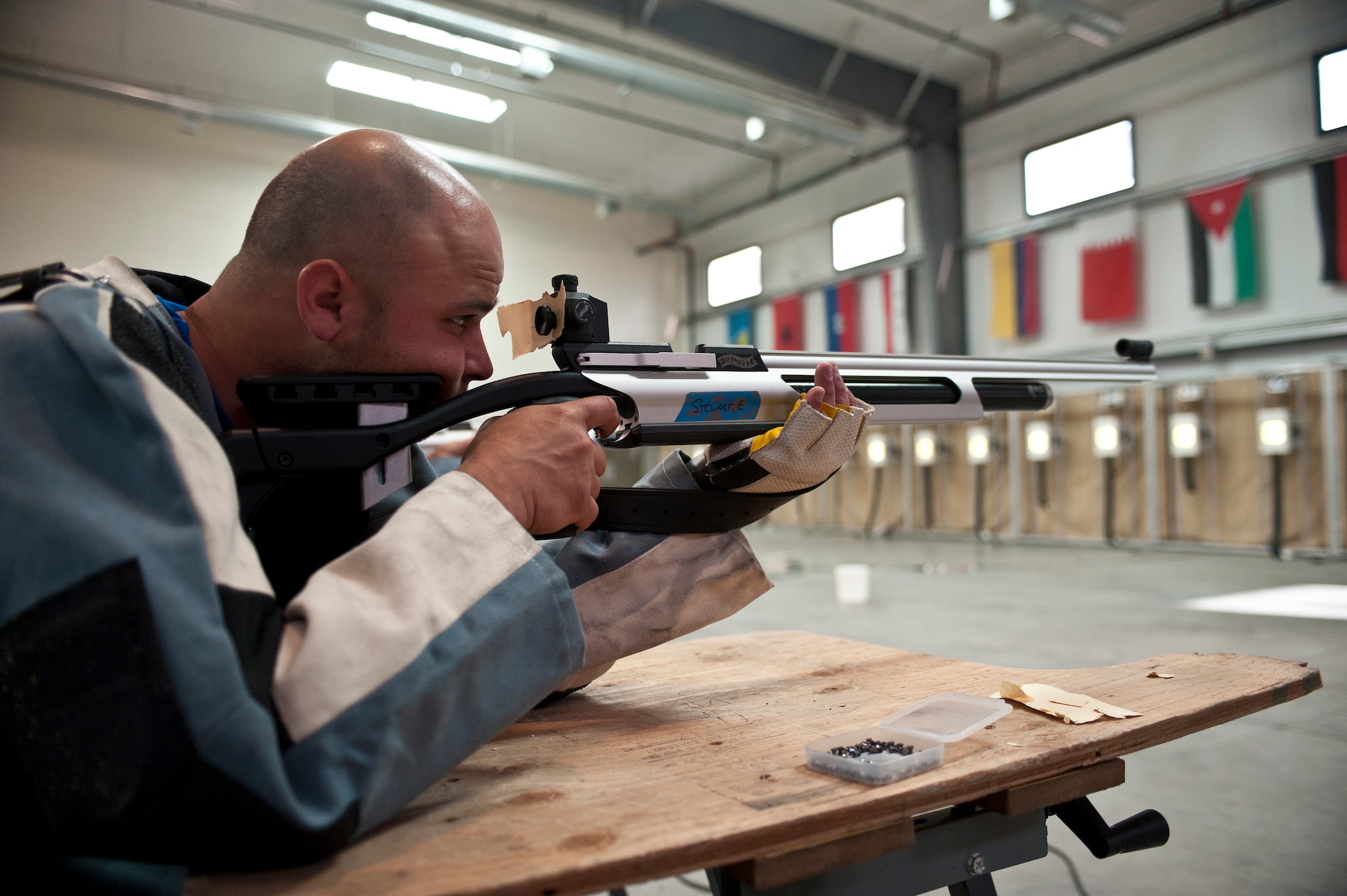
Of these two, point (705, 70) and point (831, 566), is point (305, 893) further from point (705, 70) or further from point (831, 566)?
point (705, 70)

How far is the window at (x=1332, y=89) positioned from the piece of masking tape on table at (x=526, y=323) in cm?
605

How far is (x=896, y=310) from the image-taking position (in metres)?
7.50

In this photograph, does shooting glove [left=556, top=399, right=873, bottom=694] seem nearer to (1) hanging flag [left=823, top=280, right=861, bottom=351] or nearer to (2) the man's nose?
(2) the man's nose

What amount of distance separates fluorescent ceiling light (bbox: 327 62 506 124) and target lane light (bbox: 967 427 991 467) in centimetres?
495

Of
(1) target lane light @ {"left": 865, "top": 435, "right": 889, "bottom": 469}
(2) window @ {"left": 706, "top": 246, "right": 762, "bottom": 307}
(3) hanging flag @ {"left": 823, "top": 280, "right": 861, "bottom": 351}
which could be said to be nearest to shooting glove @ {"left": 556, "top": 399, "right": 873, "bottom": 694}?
(1) target lane light @ {"left": 865, "top": 435, "right": 889, "bottom": 469}

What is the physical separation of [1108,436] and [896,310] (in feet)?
7.19

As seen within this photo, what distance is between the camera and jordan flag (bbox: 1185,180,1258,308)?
543 cm

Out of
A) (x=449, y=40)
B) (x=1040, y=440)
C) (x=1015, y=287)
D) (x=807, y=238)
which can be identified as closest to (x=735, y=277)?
(x=807, y=238)

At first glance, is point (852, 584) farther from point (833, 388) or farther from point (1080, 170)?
point (1080, 170)

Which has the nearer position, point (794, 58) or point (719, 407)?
point (719, 407)

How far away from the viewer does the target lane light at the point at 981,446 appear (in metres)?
6.98

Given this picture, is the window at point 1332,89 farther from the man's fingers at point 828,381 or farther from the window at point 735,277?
the man's fingers at point 828,381

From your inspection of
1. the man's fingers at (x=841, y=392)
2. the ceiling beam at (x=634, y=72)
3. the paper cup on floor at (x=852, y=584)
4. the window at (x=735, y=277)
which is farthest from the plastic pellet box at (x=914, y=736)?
the window at (x=735, y=277)

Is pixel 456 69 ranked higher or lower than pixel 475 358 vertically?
higher
